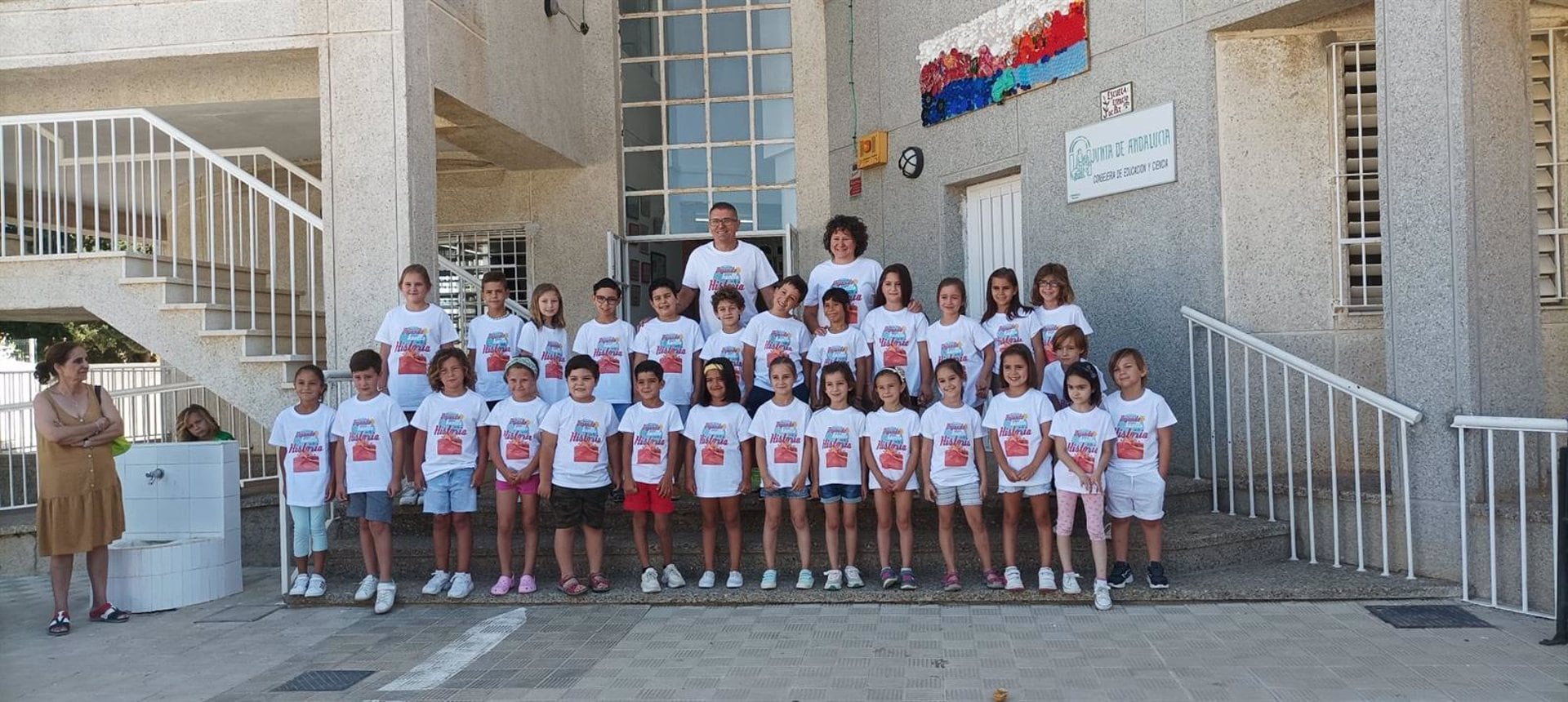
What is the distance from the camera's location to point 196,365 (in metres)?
8.12

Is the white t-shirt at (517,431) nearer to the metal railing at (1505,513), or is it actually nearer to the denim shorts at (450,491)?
the denim shorts at (450,491)

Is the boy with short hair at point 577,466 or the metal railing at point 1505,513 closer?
the metal railing at point 1505,513

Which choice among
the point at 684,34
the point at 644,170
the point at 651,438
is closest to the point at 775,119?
the point at 684,34

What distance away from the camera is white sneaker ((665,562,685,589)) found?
21.6ft

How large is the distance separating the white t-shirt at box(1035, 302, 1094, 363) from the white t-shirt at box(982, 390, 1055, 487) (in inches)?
30.3

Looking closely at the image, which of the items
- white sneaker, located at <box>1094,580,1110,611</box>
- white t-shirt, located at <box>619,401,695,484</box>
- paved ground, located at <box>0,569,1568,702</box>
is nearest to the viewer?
paved ground, located at <box>0,569,1568,702</box>

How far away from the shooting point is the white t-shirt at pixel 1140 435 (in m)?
6.18

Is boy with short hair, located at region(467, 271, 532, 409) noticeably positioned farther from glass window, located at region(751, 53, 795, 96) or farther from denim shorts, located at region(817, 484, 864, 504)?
glass window, located at region(751, 53, 795, 96)

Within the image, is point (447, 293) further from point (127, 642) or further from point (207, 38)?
point (127, 642)

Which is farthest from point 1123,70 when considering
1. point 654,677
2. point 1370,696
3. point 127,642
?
point 127,642

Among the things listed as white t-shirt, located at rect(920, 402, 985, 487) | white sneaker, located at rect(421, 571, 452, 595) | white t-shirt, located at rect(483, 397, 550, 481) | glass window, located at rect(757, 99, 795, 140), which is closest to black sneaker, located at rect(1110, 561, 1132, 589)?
white t-shirt, located at rect(920, 402, 985, 487)

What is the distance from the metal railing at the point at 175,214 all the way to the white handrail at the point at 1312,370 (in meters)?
5.85

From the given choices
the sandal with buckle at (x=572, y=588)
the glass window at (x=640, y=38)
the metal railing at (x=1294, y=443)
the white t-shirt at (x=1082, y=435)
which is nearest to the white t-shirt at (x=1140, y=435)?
the white t-shirt at (x=1082, y=435)

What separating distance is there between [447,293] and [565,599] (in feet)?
20.3
